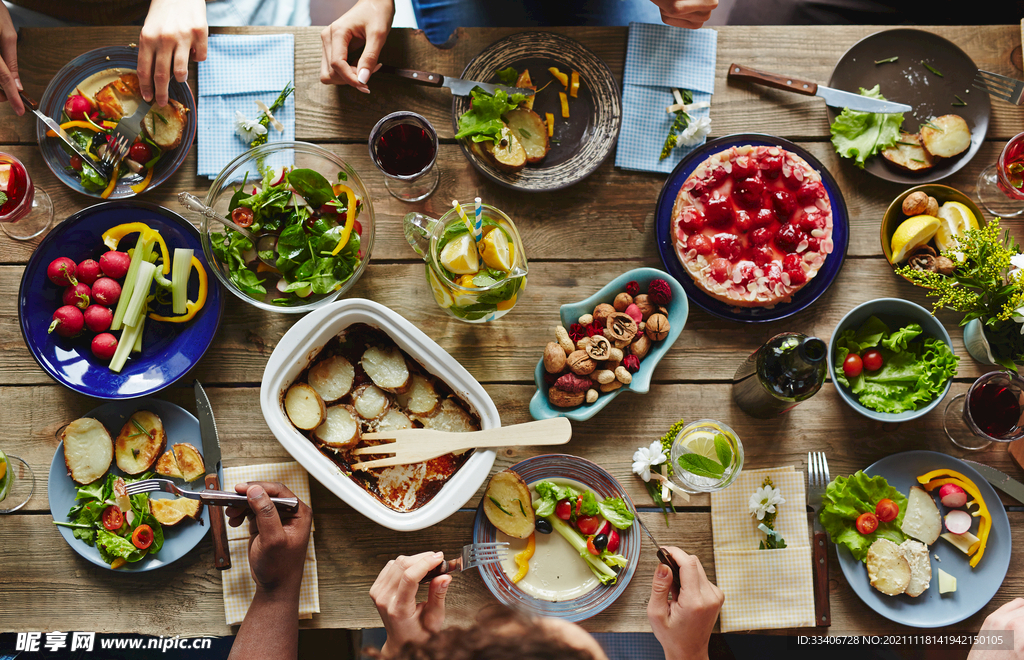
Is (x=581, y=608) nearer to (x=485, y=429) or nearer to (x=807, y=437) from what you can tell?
(x=485, y=429)

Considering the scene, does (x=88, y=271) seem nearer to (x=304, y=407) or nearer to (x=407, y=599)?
(x=304, y=407)

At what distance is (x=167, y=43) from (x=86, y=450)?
3.71 feet

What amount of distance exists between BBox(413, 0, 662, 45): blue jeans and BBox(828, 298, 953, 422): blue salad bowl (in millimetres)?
1269

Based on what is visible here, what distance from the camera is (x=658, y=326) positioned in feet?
5.13

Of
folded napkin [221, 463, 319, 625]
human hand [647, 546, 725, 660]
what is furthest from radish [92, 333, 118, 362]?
human hand [647, 546, 725, 660]

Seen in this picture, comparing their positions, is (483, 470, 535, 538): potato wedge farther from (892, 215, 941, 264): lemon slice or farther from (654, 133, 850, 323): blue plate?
(892, 215, 941, 264): lemon slice

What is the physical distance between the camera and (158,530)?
1.58 m

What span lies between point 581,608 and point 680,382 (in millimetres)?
689

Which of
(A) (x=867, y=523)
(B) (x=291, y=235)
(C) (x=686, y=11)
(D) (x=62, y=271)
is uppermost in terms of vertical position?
(C) (x=686, y=11)

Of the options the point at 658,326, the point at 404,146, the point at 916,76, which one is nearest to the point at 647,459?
the point at 658,326

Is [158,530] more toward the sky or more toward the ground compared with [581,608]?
more toward the sky

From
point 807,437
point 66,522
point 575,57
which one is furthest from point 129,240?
point 807,437

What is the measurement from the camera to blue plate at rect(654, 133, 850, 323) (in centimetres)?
165

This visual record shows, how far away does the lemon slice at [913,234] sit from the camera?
159 centimetres
